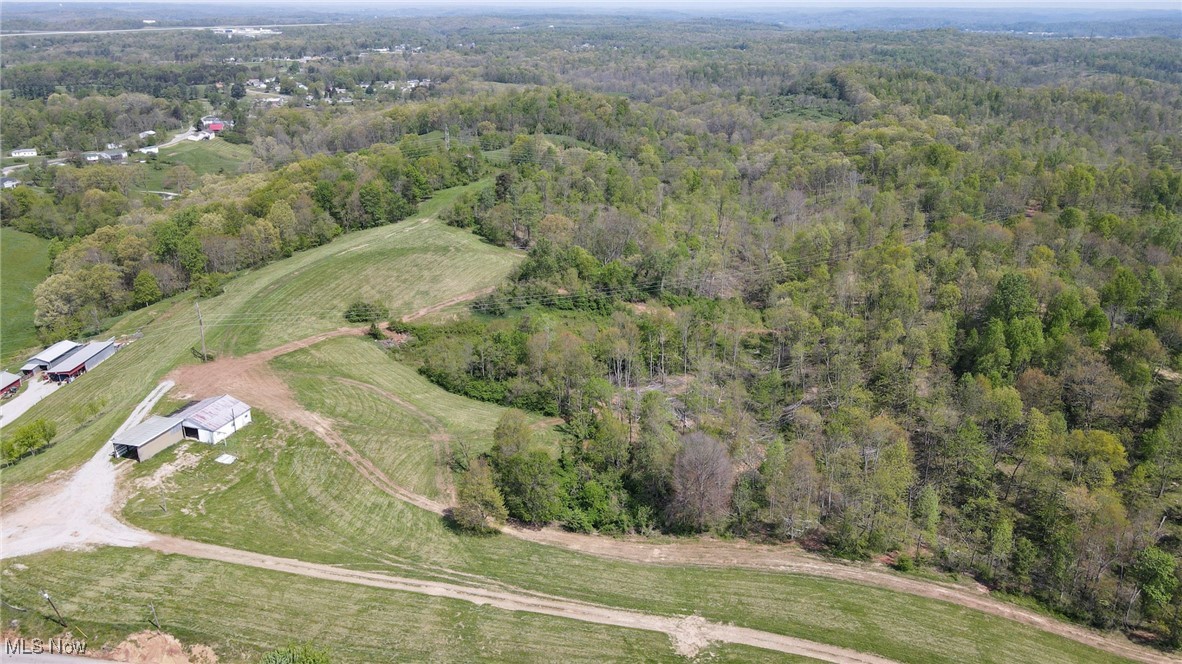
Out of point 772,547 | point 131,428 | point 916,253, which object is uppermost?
point 916,253

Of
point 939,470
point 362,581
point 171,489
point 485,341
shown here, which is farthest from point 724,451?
point 171,489

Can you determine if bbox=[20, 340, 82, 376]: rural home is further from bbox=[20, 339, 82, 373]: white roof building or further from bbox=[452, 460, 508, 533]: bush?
bbox=[452, 460, 508, 533]: bush

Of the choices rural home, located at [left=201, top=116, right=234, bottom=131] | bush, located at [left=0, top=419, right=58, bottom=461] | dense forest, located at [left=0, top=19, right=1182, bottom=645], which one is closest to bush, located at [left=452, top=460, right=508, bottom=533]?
dense forest, located at [left=0, top=19, right=1182, bottom=645]

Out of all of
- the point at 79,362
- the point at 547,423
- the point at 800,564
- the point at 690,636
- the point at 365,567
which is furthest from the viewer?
the point at 79,362

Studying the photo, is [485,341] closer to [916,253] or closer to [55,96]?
[916,253]

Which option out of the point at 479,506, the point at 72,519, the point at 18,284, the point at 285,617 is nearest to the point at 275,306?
the point at 72,519

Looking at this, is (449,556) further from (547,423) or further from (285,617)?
(547,423)
